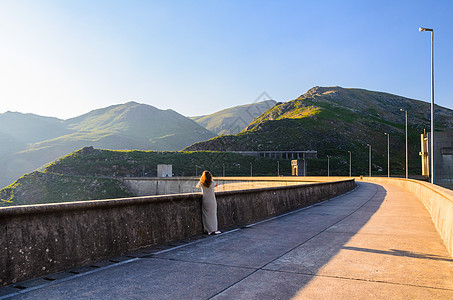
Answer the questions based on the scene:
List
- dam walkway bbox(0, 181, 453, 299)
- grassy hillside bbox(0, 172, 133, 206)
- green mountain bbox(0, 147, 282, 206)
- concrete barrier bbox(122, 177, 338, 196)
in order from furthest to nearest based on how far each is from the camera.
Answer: green mountain bbox(0, 147, 282, 206)
grassy hillside bbox(0, 172, 133, 206)
concrete barrier bbox(122, 177, 338, 196)
dam walkway bbox(0, 181, 453, 299)

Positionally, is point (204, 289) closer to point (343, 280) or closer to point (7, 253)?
point (343, 280)

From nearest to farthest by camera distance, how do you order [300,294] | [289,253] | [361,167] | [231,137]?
[300,294] → [289,253] → [361,167] → [231,137]

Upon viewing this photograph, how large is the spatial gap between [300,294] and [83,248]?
3791 millimetres

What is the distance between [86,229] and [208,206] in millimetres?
3708

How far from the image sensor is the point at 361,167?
145625 millimetres

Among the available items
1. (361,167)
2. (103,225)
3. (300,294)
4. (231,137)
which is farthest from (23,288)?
(231,137)

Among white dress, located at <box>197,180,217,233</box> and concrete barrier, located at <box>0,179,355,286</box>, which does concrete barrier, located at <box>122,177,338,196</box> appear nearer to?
white dress, located at <box>197,180,217,233</box>

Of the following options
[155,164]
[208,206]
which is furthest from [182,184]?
[208,206]

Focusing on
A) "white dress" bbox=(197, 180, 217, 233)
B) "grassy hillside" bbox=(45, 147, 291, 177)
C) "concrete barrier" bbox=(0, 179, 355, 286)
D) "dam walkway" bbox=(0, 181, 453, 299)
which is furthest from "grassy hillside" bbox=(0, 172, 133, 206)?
"dam walkway" bbox=(0, 181, 453, 299)

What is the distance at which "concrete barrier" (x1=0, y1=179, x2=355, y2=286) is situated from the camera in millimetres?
5430

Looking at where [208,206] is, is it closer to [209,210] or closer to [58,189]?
[209,210]

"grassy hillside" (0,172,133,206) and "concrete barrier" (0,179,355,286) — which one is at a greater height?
"concrete barrier" (0,179,355,286)

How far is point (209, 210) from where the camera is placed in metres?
9.67

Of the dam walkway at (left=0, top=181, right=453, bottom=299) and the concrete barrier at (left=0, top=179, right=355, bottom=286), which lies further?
the concrete barrier at (left=0, top=179, right=355, bottom=286)
